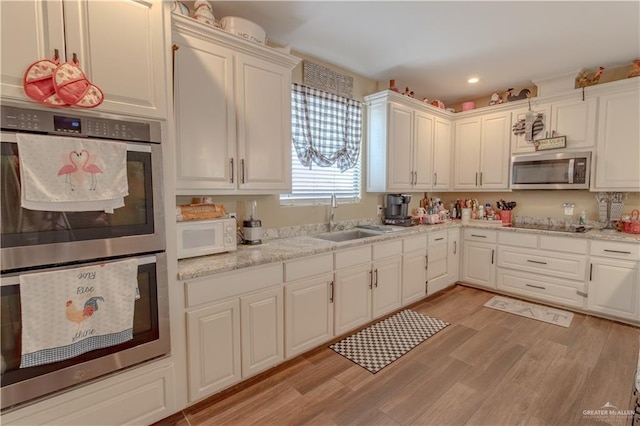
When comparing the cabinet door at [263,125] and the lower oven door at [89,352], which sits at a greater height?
the cabinet door at [263,125]

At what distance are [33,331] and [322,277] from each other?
1697 mm

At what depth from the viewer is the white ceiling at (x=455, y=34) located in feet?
7.25

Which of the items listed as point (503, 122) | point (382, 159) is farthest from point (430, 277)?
point (503, 122)

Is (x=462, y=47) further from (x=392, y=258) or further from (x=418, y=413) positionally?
(x=418, y=413)

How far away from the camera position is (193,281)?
5.71 feet

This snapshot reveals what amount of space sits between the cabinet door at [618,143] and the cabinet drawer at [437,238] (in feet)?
5.49

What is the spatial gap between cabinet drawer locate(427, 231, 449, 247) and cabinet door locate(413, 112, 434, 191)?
659mm

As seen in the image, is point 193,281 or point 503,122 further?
point 503,122

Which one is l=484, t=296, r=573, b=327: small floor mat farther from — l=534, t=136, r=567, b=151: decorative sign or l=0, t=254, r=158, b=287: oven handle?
l=0, t=254, r=158, b=287: oven handle

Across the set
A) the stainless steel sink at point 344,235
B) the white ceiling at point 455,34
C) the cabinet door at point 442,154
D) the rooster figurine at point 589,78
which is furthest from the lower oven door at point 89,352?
the rooster figurine at point 589,78

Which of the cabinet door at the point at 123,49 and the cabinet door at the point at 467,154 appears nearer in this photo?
the cabinet door at the point at 123,49

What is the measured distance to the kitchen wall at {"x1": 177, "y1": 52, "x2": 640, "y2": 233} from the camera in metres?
2.75

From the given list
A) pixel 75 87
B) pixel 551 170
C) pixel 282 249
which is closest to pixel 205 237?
pixel 282 249

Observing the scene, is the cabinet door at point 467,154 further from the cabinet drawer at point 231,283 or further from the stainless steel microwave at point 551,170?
the cabinet drawer at point 231,283
